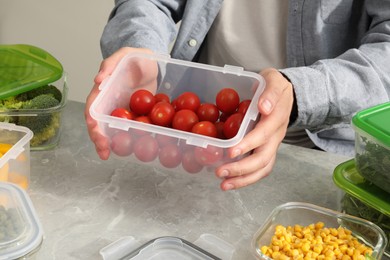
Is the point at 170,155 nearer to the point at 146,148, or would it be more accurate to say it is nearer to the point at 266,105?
the point at 146,148

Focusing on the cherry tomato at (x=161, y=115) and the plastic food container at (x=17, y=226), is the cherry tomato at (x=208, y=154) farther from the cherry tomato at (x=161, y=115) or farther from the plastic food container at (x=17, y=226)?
the plastic food container at (x=17, y=226)

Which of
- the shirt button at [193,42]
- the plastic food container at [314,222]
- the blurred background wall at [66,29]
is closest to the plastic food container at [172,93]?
the plastic food container at [314,222]

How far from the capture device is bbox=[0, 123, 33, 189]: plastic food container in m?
0.94

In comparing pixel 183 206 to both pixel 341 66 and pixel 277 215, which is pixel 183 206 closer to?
pixel 277 215

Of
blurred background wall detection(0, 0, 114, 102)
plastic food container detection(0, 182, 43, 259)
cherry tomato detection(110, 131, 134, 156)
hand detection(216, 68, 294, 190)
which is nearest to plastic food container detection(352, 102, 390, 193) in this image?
hand detection(216, 68, 294, 190)

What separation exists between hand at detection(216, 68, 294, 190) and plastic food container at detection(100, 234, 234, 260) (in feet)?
0.31

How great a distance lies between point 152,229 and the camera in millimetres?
933

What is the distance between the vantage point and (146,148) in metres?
0.94

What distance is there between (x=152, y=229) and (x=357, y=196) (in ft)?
0.99

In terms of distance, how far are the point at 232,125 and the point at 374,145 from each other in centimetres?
21

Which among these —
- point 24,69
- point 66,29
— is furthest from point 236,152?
point 66,29

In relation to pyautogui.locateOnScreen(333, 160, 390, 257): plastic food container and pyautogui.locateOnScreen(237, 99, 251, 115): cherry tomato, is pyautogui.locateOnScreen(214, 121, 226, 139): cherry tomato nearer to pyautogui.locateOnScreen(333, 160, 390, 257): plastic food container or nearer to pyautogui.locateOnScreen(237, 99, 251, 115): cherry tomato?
pyautogui.locateOnScreen(237, 99, 251, 115): cherry tomato

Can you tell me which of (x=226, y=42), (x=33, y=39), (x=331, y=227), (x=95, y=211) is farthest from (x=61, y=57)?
(x=331, y=227)

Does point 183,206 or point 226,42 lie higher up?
point 226,42
